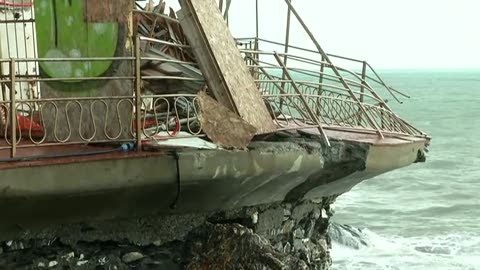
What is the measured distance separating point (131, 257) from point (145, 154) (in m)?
1.12

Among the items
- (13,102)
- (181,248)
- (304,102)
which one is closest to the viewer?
(13,102)

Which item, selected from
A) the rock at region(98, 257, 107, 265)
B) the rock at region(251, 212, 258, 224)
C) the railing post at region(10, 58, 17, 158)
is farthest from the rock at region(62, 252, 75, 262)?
the rock at region(251, 212, 258, 224)

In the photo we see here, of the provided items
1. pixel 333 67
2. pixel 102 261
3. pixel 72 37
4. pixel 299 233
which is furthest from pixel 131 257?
pixel 333 67

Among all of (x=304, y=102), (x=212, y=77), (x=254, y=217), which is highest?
(x=212, y=77)

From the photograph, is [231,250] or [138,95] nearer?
[138,95]

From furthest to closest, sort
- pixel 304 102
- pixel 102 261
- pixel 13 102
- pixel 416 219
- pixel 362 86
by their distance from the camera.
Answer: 1. pixel 416 219
2. pixel 362 86
3. pixel 304 102
4. pixel 102 261
5. pixel 13 102

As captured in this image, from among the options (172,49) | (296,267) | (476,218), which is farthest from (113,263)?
(476,218)

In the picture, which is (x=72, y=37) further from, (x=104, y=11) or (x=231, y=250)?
(x=231, y=250)

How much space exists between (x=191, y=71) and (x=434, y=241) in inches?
535

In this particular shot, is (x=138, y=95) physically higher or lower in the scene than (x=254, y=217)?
higher

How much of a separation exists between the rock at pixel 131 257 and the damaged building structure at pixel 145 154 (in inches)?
0.5

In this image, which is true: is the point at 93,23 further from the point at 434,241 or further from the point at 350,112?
the point at 434,241

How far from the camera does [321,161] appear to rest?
7.75 metres

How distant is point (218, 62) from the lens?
7195 mm
